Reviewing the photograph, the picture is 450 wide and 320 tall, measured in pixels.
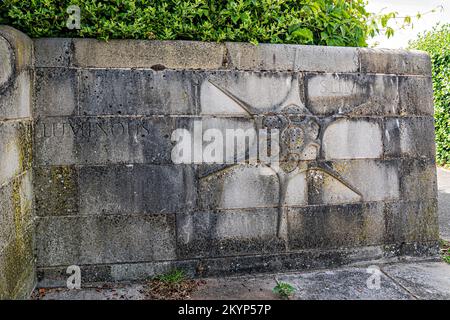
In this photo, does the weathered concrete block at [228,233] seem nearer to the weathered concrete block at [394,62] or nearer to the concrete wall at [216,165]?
the concrete wall at [216,165]

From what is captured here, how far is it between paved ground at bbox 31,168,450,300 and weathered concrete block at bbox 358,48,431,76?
1.99m

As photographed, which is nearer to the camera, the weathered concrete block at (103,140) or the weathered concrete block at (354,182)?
the weathered concrete block at (103,140)

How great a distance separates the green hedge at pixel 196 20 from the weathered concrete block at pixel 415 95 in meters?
0.71

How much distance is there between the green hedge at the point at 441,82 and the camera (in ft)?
29.5

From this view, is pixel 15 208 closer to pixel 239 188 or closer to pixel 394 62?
pixel 239 188

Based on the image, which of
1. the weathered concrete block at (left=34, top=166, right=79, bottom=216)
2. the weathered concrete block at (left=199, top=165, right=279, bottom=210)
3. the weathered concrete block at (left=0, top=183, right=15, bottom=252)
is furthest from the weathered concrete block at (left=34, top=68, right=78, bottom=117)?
the weathered concrete block at (left=199, top=165, right=279, bottom=210)

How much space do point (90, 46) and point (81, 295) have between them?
2.12m

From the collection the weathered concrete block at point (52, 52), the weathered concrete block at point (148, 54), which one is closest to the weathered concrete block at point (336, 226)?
the weathered concrete block at point (148, 54)

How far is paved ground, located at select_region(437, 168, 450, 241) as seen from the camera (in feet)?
16.7

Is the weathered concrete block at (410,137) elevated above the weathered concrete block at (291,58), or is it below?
below

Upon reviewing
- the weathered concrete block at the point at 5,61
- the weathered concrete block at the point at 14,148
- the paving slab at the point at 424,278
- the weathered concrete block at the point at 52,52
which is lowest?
the paving slab at the point at 424,278

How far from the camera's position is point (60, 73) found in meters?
3.16

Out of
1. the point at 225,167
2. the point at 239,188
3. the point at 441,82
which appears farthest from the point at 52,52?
the point at 441,82
